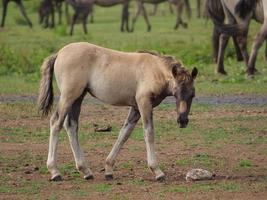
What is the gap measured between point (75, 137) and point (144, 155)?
5.13 feet

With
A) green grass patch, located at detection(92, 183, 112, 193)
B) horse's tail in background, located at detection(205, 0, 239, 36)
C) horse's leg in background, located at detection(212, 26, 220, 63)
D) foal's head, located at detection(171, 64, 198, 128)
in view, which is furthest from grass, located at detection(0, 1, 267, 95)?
green grass patch, located at detection(92, 183, 112, 193)

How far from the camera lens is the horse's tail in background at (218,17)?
19203 millimetres

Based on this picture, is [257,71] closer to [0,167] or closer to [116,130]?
[116,130]

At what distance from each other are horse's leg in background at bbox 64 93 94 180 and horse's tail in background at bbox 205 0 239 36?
8.99 metres

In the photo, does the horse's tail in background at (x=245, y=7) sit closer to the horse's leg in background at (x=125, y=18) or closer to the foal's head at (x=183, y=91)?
the foal's head at (x=183, y=91)


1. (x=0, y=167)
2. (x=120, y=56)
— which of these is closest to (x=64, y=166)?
(x=0, y=167)

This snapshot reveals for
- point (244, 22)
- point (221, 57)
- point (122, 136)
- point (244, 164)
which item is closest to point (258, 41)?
point (244, 22)

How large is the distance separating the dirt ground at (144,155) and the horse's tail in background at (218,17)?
3.32 meters

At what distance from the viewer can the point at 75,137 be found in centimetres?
1055

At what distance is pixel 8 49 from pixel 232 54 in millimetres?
5127

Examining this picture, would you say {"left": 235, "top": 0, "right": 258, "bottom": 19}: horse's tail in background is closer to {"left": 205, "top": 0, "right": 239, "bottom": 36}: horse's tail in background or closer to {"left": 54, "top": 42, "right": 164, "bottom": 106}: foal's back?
{"left": 205, "top": 0, "right": 239, "bottom": 36}: horse's tail in background

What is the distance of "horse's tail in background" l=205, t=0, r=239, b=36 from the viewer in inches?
756

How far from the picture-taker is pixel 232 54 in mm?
23312

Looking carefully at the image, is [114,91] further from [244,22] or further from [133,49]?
[133,49]
